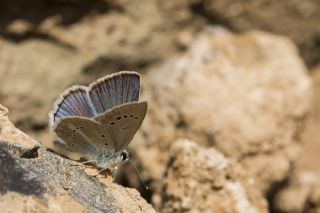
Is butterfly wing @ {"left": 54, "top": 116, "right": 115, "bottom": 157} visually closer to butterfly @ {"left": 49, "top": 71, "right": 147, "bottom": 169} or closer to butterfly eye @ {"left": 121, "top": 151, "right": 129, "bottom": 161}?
butterfly @ {"left": 49, "top": 71, "right": 147, "bottom": 169}

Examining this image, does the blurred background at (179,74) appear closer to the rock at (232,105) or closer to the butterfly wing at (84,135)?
the rock at (232,105)

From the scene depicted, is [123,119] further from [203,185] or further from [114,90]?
[203,185]

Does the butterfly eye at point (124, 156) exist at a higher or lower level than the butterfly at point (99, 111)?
lower

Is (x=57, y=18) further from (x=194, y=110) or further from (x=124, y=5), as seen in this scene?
(x=194, y=110)

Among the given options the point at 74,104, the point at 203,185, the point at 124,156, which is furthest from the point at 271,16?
the point at 74,104

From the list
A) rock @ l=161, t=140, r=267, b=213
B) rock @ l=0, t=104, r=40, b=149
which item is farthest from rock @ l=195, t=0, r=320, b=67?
rock @ l=0, t=104, r=40, b=149

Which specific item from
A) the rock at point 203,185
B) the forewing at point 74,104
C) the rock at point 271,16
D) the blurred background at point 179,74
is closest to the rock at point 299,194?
the blurred background at point 179,74
